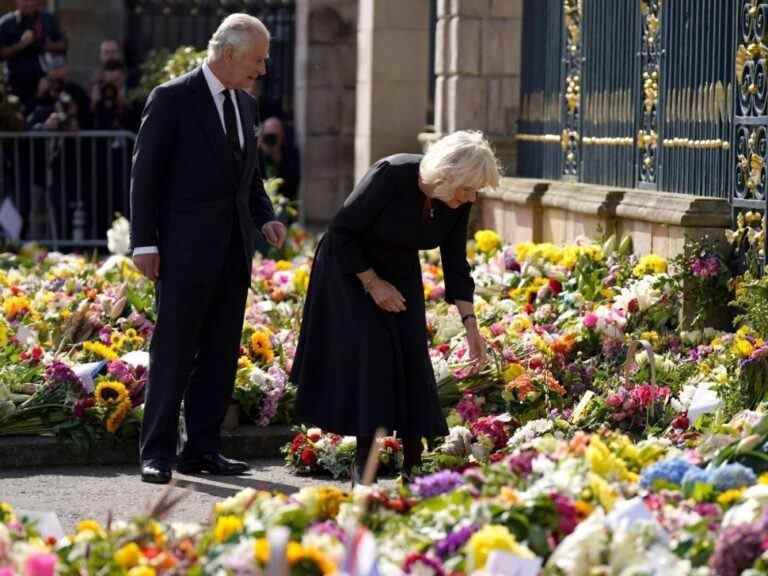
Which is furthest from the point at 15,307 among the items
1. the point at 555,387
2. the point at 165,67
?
the point at 165,67

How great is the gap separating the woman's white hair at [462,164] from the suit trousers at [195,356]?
1268 millimetres

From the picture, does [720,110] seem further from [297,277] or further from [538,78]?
[538,78]

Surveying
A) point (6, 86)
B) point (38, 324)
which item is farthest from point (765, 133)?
point (6, 86)

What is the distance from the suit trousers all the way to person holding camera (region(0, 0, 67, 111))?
8333mm

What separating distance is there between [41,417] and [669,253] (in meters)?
3.33

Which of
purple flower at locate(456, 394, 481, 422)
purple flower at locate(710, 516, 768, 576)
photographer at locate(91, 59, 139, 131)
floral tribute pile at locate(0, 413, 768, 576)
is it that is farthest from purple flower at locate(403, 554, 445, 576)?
photographer at locate(91, 59, 139, 131)

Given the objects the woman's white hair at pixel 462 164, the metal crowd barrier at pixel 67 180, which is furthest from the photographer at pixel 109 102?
the woman's white hair at pixel 462 164

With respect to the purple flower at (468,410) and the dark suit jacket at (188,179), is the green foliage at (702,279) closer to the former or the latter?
the purple flower at (468,410)

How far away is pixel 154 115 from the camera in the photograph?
716cm

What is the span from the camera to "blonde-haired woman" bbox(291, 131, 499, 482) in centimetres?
657

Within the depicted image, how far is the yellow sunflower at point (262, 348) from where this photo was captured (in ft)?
27.9

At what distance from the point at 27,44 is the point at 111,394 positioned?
26.2ft

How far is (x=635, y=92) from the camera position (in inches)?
414

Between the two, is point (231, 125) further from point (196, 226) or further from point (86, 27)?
point (86, 27)
